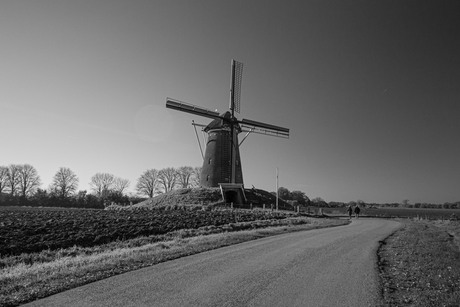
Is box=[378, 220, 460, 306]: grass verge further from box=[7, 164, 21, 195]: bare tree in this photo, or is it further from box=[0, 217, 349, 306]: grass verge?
box=[7, 164, 21, 195]: bare tree

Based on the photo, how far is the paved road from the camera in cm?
610

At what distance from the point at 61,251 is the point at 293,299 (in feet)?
42.9

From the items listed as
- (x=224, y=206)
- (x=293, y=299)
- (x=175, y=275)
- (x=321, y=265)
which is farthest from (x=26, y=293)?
(x=224, y=206)

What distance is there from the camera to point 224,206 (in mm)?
41344

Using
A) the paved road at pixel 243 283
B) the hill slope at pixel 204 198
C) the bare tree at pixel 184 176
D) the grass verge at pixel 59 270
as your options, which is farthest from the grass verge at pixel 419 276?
the bare tree at pixel 184 176

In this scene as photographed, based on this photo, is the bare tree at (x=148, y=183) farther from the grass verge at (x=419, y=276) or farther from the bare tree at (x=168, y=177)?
the grass verge at (x=419, y=276)

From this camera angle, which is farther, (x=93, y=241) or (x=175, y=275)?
(x=93, y=241)

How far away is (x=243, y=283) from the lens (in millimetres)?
7277

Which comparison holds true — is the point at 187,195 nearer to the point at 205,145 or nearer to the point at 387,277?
the point at 205,145

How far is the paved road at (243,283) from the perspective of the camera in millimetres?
6102

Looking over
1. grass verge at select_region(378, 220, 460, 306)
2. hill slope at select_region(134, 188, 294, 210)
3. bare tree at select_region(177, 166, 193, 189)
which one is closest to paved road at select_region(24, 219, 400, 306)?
grass verge at select_region(378, 220, 460, 306)

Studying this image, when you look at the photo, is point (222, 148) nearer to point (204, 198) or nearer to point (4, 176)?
point (204, 198)

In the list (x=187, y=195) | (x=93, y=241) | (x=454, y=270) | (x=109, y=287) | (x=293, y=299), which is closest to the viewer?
(x=293, y=299)

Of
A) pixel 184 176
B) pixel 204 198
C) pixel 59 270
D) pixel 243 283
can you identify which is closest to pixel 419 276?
pixel 243 283
